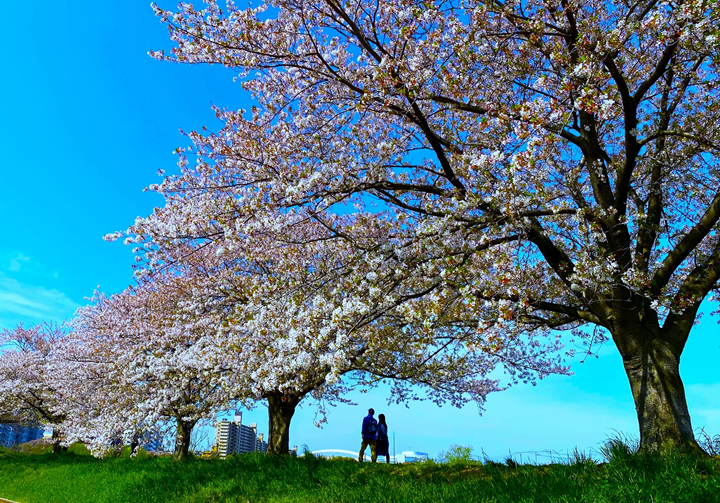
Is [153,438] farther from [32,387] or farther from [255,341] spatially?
[32,387]

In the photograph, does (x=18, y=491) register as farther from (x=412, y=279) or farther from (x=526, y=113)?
(x=526, y=113)

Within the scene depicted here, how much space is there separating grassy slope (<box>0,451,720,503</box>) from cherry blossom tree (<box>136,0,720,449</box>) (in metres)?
1.90

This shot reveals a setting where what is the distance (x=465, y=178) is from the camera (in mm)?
8008

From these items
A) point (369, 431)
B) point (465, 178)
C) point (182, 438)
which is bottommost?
point (182, 438)

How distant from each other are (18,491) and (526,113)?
21346 millimetres

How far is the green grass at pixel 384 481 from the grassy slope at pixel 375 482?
0.5 inches

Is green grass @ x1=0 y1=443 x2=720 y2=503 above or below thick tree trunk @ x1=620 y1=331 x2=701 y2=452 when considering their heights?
below

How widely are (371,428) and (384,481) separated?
623cm

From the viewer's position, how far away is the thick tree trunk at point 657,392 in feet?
24.2

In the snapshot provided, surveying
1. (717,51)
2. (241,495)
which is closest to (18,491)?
(241,495)

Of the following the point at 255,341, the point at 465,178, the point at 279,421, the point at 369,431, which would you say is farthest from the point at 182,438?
the point at 465,178

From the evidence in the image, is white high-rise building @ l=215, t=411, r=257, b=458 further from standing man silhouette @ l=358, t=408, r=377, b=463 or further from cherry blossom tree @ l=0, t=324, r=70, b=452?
cherry blossom tree @ l=0, t=324, r=70, b=452

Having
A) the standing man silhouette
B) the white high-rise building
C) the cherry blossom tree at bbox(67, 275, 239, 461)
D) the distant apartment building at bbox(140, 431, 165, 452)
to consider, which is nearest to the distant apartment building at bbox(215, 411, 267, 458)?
the white high-rise building

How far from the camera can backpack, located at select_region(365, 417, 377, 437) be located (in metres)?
14.1
